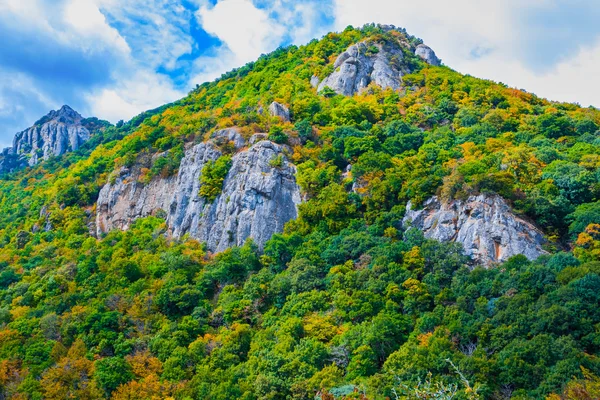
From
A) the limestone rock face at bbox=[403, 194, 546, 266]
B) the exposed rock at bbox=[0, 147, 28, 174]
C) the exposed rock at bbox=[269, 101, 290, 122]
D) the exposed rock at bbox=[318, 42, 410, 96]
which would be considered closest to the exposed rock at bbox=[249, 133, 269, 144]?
the exposed rock at bbox=[269, 101, 290, 122]

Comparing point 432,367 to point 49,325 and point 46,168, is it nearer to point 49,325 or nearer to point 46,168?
point 49,325

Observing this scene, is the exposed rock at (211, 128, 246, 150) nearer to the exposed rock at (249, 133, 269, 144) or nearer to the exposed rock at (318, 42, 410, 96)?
the exposed rock at (249, 133, 269, 144)

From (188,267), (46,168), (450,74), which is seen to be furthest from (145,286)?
(46,168)

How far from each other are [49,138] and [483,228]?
11092 centimetres

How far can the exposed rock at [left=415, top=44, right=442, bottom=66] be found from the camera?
296 feet

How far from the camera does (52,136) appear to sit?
12106 centimetres

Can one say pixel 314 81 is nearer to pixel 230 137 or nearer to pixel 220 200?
pixel 230 137

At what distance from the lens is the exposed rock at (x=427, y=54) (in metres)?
90.2

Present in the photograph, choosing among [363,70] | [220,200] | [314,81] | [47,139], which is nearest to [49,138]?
[47,139]

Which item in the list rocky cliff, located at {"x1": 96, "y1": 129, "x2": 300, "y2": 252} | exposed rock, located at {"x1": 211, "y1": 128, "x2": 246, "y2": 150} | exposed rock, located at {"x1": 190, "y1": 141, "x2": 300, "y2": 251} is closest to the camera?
exposed rock, located at {"x1": 190, "y1": 141, "x2": 300, "y2": 251}

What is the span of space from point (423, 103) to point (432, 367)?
45298 mm

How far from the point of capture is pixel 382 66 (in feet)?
254

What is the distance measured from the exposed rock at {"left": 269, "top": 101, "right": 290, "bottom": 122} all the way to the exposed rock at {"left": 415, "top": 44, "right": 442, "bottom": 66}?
3627cm

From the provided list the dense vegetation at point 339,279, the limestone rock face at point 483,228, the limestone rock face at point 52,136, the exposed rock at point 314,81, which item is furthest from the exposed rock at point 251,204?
the limestone rock face at point 52,136
